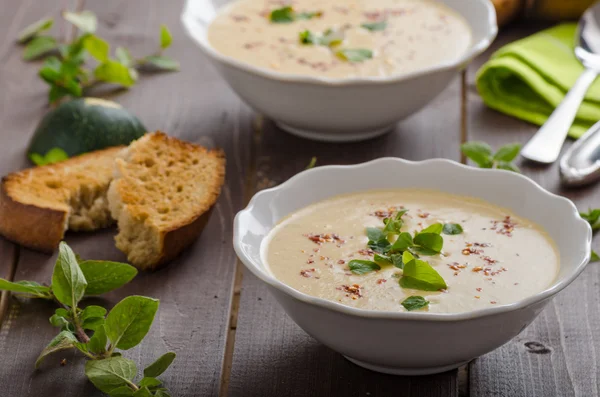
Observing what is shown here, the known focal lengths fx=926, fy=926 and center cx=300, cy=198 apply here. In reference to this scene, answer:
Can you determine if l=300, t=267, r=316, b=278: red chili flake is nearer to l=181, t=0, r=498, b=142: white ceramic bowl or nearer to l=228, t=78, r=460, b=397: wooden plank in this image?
l=228, t=78, r=460, b=397: wooden plank

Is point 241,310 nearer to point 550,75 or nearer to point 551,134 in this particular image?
point 551,134

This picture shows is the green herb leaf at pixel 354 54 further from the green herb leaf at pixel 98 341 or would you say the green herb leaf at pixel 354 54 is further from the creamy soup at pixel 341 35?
the green herb leaf at pixel 98 341

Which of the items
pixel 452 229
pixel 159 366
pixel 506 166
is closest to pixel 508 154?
pixel 506 166

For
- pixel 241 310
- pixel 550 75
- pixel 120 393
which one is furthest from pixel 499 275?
pixel 550 75

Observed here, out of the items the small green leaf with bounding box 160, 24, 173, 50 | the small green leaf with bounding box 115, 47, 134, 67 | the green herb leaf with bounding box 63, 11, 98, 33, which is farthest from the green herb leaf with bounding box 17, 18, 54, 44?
the small green leaf with bounding box 160, 24, 173, 50

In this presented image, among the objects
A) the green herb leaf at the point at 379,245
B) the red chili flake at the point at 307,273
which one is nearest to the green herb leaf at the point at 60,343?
the red chili flake at the point at 307,273
